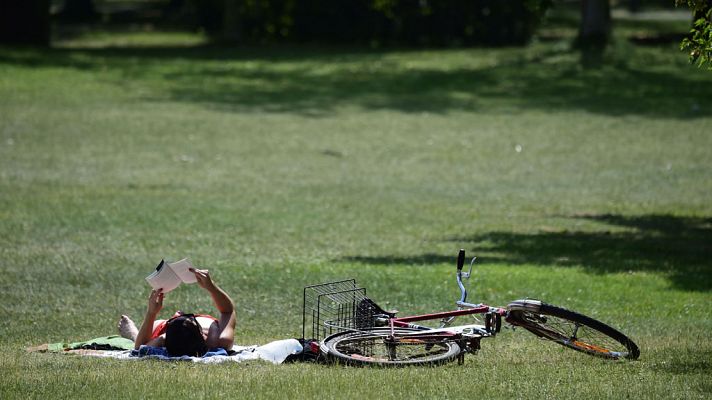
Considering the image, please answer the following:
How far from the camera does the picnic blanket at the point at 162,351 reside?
8.78 m

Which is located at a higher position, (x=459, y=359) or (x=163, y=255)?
(x=459, y=359)

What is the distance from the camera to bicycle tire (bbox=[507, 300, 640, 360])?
8414 mm

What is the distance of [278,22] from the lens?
43781mm

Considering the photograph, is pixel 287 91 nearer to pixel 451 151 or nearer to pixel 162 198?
pixel 451 151

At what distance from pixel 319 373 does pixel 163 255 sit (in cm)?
685

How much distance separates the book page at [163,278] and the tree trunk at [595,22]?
28.7 metres

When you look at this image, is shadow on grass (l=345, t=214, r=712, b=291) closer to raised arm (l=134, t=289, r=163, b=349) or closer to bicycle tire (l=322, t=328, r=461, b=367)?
bicycle tire (l=322, t=328, r=461, b=367)

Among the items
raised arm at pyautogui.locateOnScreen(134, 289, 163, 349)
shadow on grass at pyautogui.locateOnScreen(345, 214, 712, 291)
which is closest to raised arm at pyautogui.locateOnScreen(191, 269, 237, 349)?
raised arm at pyautogui.locateOnScreen(134, 289, 163, 349)

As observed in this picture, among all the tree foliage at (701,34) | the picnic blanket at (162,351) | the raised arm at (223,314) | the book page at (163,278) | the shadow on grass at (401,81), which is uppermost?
the tree foliage at (701,34)

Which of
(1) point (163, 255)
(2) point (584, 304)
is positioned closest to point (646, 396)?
(2) point (584, 304)

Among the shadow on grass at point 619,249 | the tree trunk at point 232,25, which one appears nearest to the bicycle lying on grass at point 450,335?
the shadow on grass at point 619,249

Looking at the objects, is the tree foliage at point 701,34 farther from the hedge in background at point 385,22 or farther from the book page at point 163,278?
the hedge in background at point 385,22

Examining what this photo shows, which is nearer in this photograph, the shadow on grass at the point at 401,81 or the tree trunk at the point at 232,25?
the shadow on grass at the point at 401,81

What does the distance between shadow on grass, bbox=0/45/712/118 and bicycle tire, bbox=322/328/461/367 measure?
2158 centimetres
